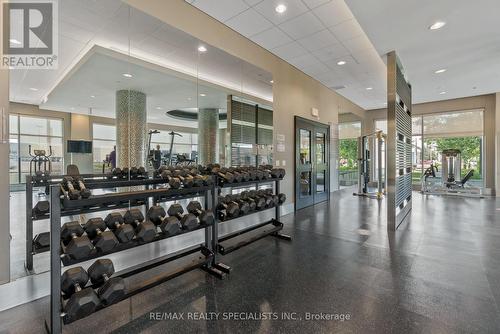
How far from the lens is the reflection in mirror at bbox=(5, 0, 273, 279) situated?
2.31m

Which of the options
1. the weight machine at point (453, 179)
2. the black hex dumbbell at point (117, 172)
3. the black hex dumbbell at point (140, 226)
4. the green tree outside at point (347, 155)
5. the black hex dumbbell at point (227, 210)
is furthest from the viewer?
the green tree outside at point (347, 155)

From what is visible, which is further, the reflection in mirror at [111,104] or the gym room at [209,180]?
the reflection in mirror at [111,104]

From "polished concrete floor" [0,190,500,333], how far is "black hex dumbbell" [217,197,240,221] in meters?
0.59

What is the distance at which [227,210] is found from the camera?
2992mm

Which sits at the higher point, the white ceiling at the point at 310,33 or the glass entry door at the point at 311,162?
the white ceiling at the point at 310,33

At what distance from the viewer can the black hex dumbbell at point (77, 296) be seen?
1.55 meters

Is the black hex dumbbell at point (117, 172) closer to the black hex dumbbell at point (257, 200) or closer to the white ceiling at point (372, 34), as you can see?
the black hex dumbbell at point (257, 200)

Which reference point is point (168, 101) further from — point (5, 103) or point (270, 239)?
point (270, 239)

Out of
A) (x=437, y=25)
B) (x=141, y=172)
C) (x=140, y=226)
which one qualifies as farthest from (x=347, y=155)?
(x=140, y=226)

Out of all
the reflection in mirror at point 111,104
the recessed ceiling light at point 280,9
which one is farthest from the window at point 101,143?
the recessed ceiling light at point 280,9

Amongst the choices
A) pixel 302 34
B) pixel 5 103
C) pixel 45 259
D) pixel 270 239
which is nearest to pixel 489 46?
pixel 302 34

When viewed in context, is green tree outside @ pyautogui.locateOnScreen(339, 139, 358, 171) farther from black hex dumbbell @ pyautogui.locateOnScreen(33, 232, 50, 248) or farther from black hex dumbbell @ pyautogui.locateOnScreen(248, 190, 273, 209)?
black hex dumbbell @ pyautogui.locateOnScreen(33, 232, 50, 248)

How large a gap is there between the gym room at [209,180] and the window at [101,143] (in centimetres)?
2

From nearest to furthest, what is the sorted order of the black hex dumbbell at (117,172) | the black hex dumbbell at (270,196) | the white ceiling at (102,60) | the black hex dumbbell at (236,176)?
the white ceiling at (102,60)
the black hex dumbbell at (117,172)
the black hex dumbbell at (236,176)
the black hex dumbbell at (270,196)
